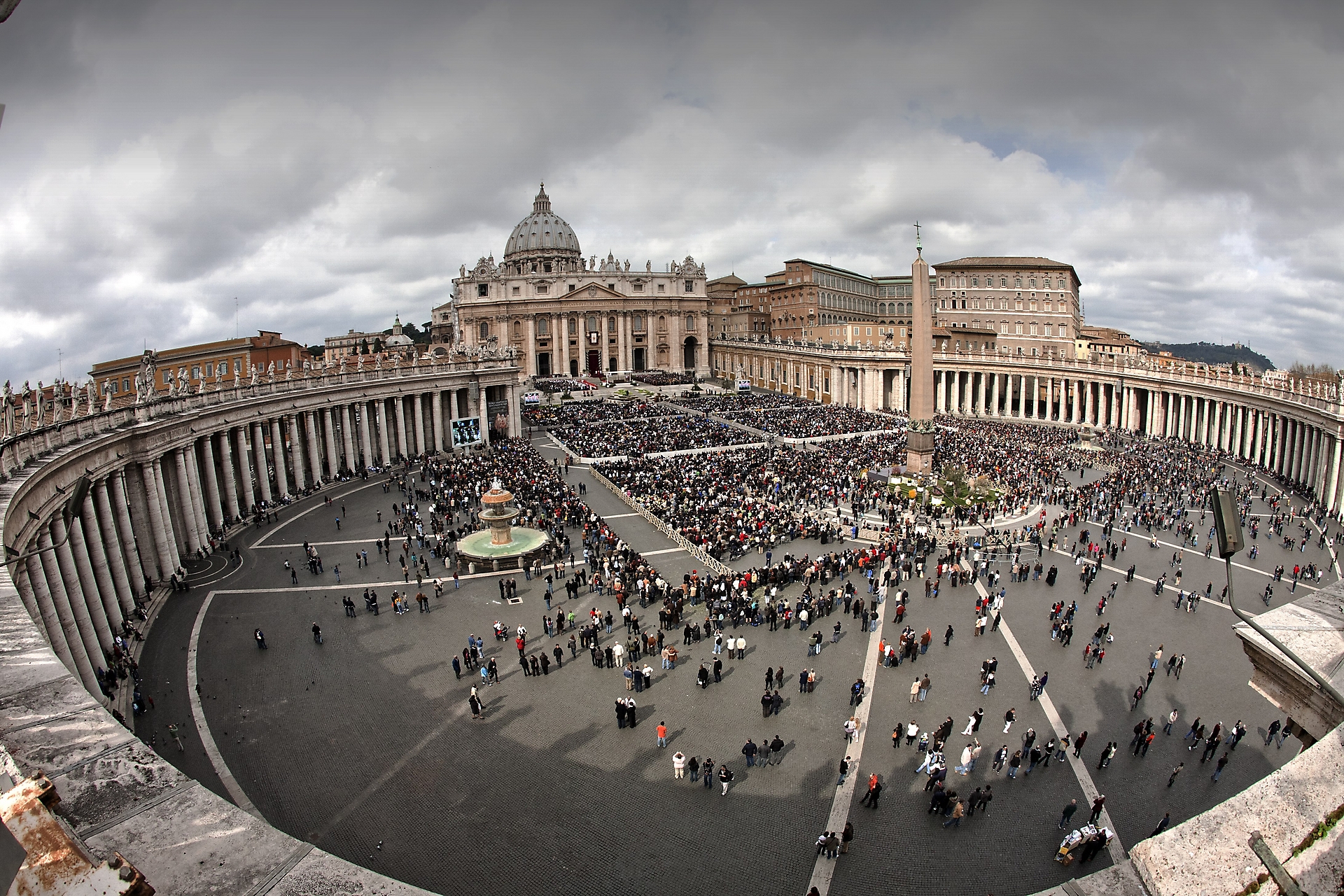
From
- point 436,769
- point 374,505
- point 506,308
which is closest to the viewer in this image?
point 436,769

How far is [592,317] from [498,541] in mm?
88496

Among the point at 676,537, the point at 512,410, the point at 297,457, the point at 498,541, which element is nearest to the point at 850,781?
the point at 676,537

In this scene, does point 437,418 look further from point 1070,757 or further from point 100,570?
point 1070,757

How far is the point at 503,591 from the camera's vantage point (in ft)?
84.2

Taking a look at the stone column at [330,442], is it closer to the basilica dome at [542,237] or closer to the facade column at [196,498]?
the facade column at [196,498]

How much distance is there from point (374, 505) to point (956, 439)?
1555 inches

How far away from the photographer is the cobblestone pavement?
42.9 feet

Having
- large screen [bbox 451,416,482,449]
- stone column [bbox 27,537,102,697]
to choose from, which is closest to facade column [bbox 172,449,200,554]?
stone column [bbox 27,537,102,697]

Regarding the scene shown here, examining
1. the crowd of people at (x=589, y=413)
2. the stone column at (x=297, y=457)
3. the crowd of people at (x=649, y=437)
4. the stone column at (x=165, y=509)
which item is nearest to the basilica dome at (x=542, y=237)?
the crowd of people at (x=589, y=413)

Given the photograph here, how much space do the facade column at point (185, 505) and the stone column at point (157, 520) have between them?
2788 mm

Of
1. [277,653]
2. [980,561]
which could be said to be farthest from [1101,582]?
[277,653]

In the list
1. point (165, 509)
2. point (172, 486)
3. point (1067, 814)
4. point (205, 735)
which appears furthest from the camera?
point (172, 486)

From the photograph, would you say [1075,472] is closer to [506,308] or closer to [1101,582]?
[1101,582]

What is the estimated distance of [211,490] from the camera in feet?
112
